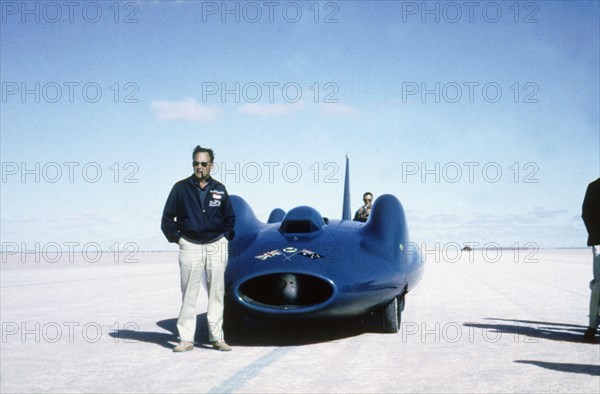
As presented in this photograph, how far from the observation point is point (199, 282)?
566 cm

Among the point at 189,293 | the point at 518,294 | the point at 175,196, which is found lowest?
the point at 518,294

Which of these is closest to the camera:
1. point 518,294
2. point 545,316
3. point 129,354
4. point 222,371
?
point 222,371

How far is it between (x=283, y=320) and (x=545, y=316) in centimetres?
434

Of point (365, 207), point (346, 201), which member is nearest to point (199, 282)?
point (365, 207)

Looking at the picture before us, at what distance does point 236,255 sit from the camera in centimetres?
631

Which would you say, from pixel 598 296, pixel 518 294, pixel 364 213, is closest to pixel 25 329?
pixel 364 213

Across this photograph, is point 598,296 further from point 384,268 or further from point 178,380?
point 178,380

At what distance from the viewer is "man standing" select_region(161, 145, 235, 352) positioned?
18.3 feet

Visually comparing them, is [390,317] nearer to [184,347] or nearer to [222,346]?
[222,346]

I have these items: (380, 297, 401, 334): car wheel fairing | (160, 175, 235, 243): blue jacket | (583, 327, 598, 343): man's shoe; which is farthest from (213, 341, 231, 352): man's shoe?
(583, 327, 598, 343): man's shoe

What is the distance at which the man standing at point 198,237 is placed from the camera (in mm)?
5578

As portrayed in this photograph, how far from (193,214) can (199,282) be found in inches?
25.0

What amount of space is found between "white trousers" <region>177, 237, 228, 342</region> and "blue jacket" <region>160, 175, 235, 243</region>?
10 cm

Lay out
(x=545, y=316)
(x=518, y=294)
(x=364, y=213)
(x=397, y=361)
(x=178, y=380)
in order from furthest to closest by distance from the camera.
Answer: (x=518, y=294), (x=364, y=213), (x=545, y=316), (x=397, y=361), (x=178, y=380)
